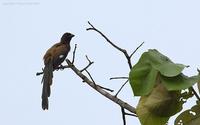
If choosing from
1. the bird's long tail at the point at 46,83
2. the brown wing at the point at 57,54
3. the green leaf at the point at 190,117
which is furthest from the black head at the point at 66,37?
the green leaf at the point at 190,117

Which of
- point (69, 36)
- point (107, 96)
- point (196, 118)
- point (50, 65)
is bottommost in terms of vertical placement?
point (196, 118)

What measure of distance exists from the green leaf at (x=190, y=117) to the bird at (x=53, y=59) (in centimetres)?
70

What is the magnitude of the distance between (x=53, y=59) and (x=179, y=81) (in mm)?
1509

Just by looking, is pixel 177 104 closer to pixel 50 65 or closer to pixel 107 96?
pixel 107 96

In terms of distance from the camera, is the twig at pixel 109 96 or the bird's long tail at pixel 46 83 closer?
the twig at pixel 109 96

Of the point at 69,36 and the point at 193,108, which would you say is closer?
the point at 193,108

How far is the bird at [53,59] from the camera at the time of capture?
2.00 meters

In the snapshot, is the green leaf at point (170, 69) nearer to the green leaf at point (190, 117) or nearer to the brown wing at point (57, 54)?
the green leaf at point (190, 117)

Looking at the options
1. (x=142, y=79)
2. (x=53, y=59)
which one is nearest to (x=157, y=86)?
(x=142, y=79)

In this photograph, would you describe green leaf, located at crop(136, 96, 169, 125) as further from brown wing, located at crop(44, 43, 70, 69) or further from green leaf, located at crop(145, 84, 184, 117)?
brown wing, located at crop(44, 43, 70, 69)

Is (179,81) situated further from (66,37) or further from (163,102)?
(66,37)

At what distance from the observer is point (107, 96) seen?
4.26 ft

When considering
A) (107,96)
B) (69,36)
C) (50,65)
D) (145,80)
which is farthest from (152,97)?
(69,36)

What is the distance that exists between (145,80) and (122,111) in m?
0.14
